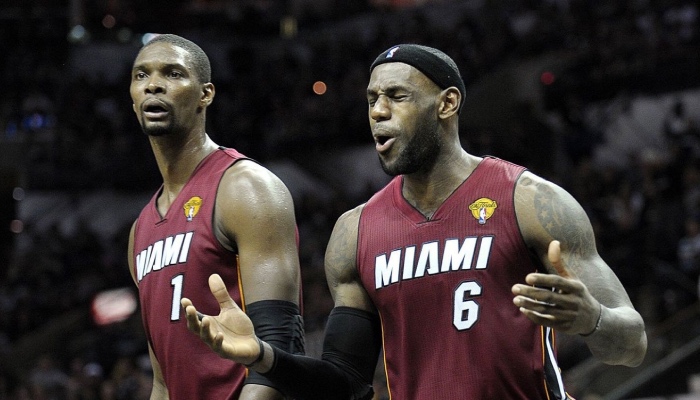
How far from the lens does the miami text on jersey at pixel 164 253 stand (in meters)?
5.13

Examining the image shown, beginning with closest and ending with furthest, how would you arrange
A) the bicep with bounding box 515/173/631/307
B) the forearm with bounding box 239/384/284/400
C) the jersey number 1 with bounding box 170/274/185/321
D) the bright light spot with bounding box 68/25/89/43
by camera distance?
the bicep with bounding box 515/173/631/307 < the forearm with bounding box 239/384/284/400 < the jersey number 1 with bounding box 170/274/185/321 < the bright light spot with bounding box 68/25/89/43

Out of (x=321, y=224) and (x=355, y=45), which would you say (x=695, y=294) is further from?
(x=355, y=45)

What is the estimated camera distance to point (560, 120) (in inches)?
780

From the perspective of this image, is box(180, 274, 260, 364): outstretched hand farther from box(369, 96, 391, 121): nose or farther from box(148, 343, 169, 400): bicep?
box(148, 343, 169, 400): bicep

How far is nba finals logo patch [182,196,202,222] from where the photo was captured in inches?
206

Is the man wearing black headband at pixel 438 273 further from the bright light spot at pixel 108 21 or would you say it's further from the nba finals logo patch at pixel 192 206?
the bright light spot at pixel 108 21

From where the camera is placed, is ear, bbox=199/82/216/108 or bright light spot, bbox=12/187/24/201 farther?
bright light spot, bbox=12/187/24/201

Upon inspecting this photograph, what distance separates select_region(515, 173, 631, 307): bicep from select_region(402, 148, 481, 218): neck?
1.15ft

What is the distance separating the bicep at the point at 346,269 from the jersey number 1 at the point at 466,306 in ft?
1.54

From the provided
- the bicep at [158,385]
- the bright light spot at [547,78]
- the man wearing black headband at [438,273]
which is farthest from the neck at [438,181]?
the bright light spot at [547,78]

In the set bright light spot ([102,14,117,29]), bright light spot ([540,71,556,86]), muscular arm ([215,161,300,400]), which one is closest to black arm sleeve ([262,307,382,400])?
muscular arm ([215,161,300,400])

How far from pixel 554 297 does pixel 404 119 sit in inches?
50.9

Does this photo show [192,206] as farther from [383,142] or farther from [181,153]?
[383,142]

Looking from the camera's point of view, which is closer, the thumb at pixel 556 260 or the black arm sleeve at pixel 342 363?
the thumb at pixel 556 260
